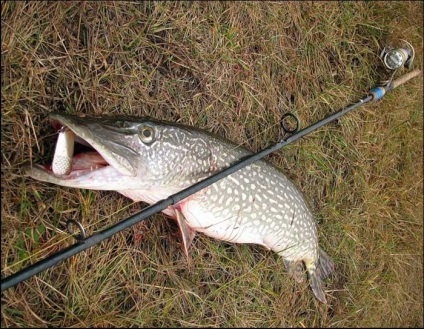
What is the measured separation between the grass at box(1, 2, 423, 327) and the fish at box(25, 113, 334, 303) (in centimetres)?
20

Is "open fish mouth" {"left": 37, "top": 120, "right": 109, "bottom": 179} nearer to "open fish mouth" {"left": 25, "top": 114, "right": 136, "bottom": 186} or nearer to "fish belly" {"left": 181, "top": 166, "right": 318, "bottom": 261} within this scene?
"open fish mouth" {"left": 25, "top": 114, "right": 136, "bottom": 186}

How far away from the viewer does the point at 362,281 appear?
2740mm

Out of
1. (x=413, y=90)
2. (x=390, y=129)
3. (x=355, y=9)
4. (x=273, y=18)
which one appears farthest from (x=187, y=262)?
(x=413, y=90)

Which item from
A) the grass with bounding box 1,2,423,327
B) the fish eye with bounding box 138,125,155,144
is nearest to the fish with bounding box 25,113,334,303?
the fish eye with bounding box 138,125,155,144

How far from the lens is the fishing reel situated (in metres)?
2.89

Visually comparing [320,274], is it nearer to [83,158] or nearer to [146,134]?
[146,134]

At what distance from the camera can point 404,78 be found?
3016mm

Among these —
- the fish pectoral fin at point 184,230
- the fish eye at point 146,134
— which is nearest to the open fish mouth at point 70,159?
the fish eye at point 146,134

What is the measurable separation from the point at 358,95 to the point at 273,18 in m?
0.84

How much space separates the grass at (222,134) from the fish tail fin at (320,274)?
61mm

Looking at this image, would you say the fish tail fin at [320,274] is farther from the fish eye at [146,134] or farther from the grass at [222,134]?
the fish eye at [146,134]

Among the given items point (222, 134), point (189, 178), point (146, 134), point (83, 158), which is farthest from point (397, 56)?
point (83, 158)

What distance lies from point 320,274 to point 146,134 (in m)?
1.50

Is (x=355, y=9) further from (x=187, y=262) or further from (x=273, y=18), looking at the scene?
(x=187, y=262)
